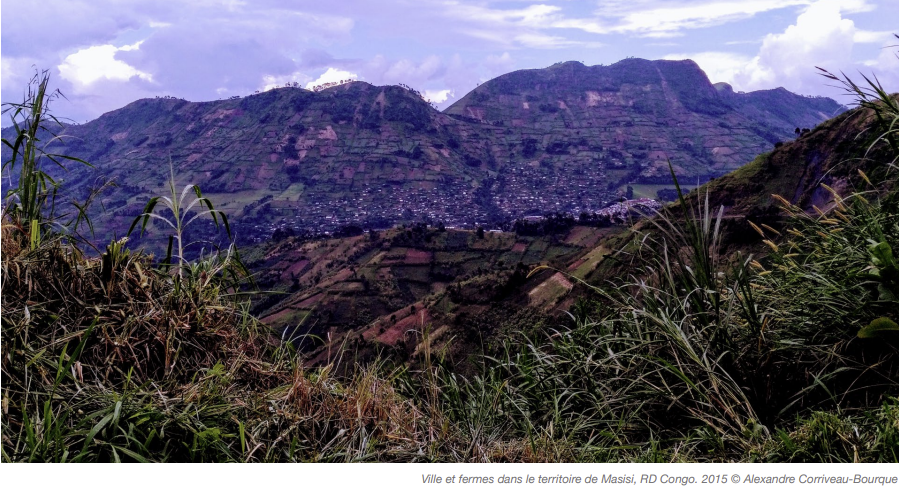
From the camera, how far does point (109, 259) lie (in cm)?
256

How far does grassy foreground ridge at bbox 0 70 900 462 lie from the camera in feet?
7.01

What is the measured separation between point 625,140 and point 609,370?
169546 millimetres

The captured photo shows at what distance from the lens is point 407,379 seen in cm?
310

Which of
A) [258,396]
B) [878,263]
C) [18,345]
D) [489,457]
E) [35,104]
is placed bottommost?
[489,457]

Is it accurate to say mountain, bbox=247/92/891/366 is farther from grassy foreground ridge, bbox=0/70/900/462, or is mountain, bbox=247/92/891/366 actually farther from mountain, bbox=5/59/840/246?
mountain, bbox=5/59/840/246

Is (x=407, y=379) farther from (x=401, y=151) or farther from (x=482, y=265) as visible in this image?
(x=401, y=151)

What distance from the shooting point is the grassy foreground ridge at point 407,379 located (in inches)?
84.1

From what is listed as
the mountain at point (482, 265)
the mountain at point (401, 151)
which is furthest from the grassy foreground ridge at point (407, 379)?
the mountain at point (401, 151)

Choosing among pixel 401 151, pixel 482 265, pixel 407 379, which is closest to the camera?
pixel 407 379

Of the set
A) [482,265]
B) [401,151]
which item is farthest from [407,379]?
[401,151]

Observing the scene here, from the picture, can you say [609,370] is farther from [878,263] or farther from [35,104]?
[35,104]

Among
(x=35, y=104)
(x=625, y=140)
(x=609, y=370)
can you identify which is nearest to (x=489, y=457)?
(x=609, y=370)

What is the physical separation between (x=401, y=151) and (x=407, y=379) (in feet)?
510

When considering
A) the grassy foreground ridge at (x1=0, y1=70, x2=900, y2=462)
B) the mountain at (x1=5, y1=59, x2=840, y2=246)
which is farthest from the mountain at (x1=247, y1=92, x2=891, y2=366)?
the mountain at (x1=5, y1=59, x2=840, y2=246)
